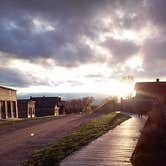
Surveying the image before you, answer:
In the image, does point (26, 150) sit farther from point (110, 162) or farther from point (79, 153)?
point (110, 162)

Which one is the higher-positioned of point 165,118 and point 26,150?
point 165,118

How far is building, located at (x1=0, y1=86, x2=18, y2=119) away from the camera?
64.7 m

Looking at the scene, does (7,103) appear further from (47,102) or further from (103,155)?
(103,155)

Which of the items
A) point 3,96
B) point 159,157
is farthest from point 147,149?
point 3,96

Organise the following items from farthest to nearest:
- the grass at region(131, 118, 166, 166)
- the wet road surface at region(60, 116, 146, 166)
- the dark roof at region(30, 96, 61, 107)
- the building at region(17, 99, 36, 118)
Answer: the dark roof at region(30, 96, 61, 107)
the building at region(17, 99, 36, 118)
the grass at region(131, 118, 166, 166)
the wet road surface at region(60, 116, 146, 166)

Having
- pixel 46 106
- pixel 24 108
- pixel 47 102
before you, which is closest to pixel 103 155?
pixel 24 108

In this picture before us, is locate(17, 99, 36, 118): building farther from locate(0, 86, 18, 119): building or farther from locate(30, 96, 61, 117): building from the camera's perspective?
locate(0, 86, 18, 119): building

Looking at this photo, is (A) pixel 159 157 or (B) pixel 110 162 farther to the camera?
(A) pixel 159 157

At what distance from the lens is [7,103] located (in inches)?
2685

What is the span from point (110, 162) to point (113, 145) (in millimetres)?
4005

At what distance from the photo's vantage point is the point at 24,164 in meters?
13.4

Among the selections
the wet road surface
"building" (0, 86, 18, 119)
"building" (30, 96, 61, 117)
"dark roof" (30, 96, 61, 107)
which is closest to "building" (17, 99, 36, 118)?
"building" (30, 96, 61, 117)

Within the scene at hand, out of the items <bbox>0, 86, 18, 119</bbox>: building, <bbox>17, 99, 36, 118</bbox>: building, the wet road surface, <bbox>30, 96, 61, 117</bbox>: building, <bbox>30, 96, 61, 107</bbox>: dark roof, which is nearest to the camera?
the wet road surface

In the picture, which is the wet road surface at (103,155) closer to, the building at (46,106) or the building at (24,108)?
the building at (24,108)
